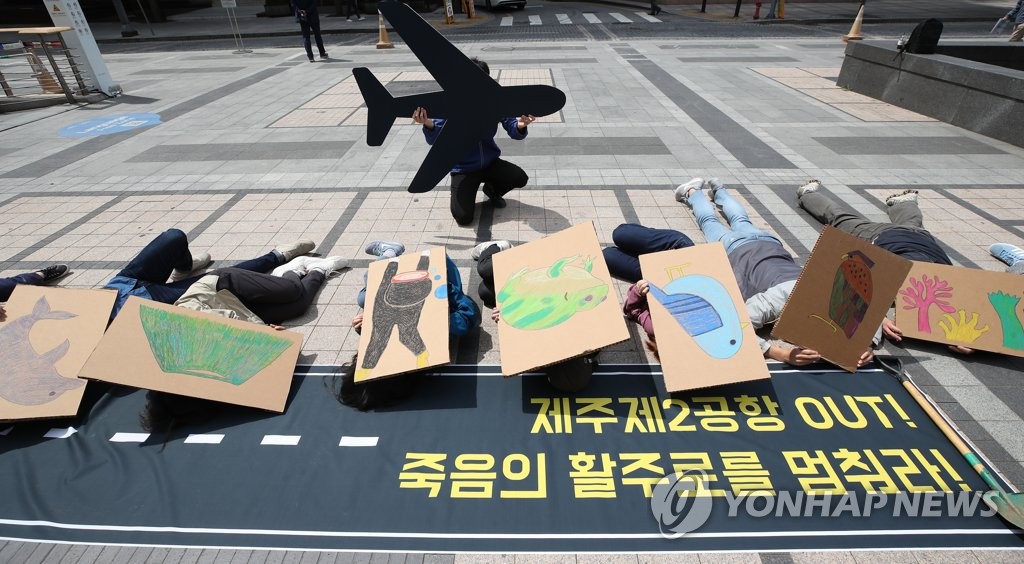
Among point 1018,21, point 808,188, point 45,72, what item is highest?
point 45,72

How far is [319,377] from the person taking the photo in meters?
3.81

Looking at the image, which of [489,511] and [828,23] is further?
[828,23]

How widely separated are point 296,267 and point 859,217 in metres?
5.99

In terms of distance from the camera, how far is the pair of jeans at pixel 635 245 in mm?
4500

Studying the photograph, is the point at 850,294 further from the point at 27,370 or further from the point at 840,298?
the point at 27,370

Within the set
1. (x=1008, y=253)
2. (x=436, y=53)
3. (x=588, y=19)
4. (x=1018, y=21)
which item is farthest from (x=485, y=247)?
(x=588, y=19)

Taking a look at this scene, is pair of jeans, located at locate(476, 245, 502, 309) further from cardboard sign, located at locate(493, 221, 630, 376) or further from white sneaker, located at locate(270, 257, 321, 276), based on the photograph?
white sneaker, located at locate(270, 257, 321, 276)

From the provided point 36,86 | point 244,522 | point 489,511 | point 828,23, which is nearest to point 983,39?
point 828,23

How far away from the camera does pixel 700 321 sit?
351cm

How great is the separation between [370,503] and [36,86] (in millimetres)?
17154

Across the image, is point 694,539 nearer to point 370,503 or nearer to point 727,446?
point 727,446

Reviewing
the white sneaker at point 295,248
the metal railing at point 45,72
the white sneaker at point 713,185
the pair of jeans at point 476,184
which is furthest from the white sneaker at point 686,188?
the metal railing at point 45,72

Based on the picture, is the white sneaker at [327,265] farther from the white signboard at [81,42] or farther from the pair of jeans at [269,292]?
the white signboard at [81,42]

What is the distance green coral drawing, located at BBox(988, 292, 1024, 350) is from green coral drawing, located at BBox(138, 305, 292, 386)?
550cm
